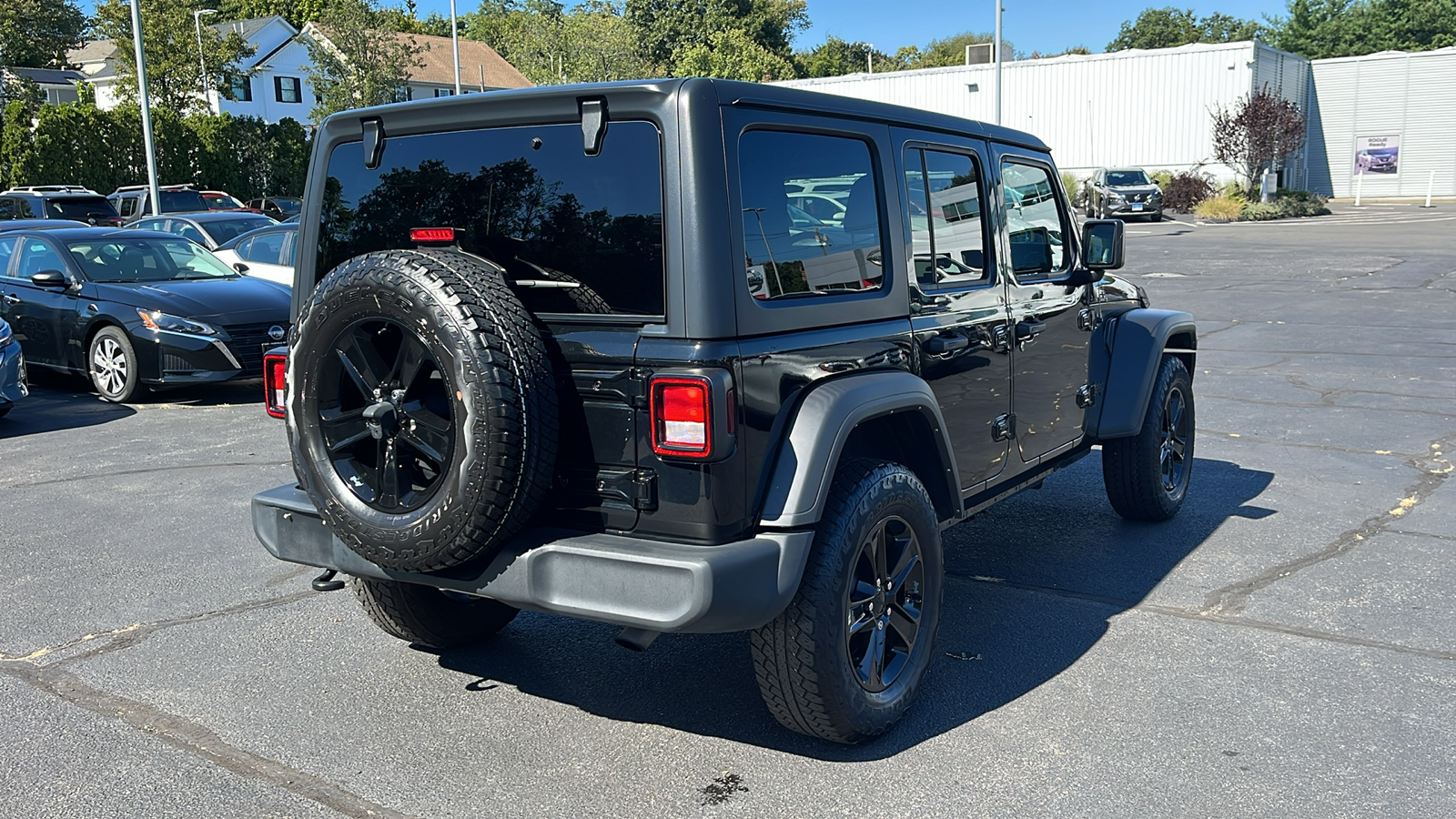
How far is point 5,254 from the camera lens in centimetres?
1159

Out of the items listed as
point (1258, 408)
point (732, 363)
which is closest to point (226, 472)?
point (732, 363)

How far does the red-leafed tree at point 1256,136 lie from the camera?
39.1 meters

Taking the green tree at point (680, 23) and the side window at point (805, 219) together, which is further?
the green tree at point (680, 23)

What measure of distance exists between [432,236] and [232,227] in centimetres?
1446

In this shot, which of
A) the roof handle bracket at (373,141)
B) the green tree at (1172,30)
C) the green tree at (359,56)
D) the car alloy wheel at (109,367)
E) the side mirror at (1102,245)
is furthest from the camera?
the green tree at (1172,30)

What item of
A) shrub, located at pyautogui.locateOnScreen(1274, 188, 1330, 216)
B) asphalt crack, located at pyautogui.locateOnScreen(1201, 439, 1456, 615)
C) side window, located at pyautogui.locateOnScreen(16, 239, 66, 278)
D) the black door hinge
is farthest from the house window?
the black door hinge

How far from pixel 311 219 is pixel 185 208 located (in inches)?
1026

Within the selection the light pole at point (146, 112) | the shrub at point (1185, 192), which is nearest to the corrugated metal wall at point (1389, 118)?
the shrub at point (1185, 192)

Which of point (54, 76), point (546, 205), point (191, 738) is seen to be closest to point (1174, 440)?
point (546, 205)

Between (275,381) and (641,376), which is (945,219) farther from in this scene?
(275,381)

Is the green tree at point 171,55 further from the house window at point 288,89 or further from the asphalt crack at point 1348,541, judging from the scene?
the asphalt crack at point 1348,541

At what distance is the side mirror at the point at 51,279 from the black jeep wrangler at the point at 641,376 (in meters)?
7.73

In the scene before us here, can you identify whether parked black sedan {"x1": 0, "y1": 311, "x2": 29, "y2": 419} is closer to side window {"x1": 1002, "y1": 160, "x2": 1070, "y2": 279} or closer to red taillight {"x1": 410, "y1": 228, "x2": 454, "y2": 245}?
red taillight {"x1": 410, "y1": 228, "x2": 454, "y2": 245}

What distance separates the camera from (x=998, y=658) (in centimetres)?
447
